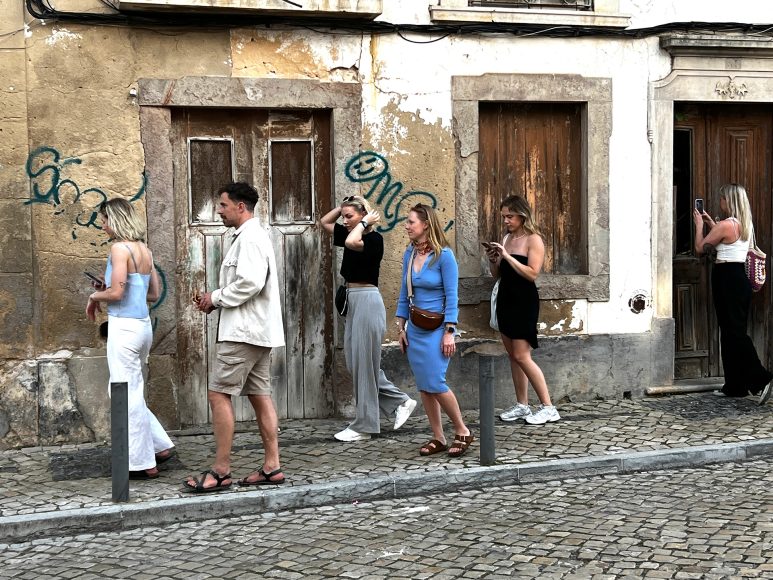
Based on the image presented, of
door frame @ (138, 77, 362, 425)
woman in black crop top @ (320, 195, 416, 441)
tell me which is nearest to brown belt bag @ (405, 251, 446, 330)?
woman in black crop top @ (320, 195, 416, 441)

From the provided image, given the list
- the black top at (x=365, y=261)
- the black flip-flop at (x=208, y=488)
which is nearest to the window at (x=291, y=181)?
the black top at (x=365, y=261)

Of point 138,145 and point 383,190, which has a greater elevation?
point 138,145

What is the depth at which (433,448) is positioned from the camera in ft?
26.1

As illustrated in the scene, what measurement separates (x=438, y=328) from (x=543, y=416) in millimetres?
1597

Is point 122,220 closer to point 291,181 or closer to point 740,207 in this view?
point 291,181

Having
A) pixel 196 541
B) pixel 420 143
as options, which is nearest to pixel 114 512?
pixel 196 541

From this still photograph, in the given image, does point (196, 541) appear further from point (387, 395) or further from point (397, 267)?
point (397, 267)

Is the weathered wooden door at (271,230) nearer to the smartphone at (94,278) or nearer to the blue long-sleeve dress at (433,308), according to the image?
the smartphone at (94,278)

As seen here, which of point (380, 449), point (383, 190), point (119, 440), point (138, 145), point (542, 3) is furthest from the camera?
point (542, 3)

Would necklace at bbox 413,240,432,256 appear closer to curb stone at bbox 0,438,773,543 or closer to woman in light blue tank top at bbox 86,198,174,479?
curb stone at bbox 0,438,773,543

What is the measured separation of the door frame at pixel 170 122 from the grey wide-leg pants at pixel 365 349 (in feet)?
4.13

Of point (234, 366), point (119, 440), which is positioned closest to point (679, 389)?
point (234, 366)

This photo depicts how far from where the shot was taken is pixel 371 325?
8.34 m

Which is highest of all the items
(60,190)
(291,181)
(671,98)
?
(671,98)
